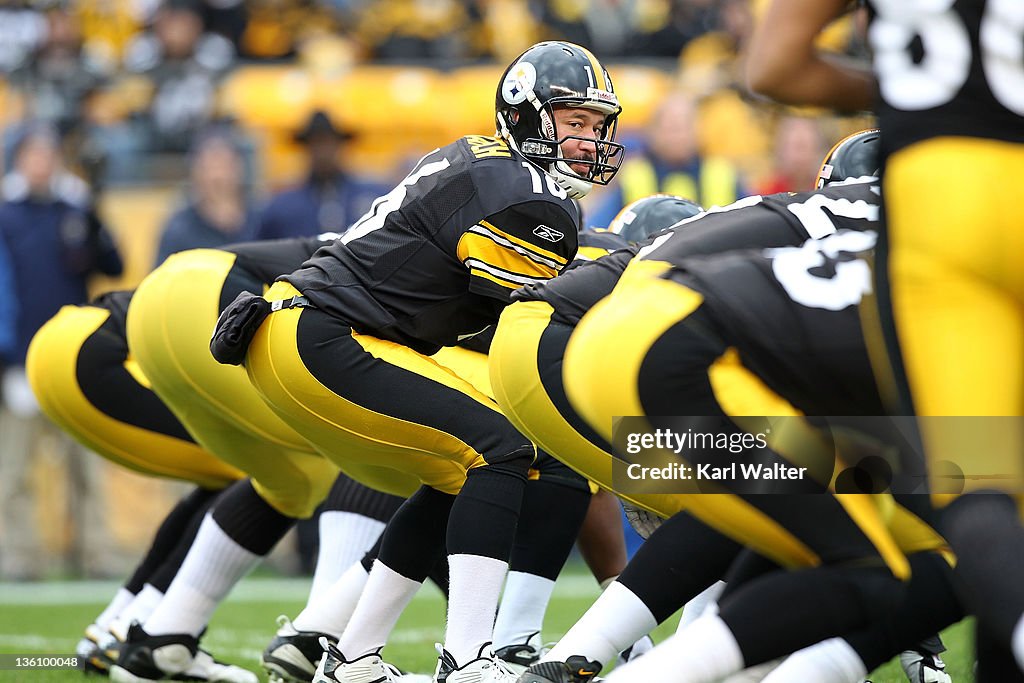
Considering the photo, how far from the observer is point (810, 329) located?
265cm

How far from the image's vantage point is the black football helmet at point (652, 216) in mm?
4738

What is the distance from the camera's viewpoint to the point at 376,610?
407 centimetres

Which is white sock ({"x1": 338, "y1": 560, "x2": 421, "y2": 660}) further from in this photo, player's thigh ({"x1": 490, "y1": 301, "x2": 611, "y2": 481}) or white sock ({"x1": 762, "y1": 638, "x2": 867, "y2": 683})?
white sock ({"x1": 762, "y1": 638, "x2": 867, "y2": 683})

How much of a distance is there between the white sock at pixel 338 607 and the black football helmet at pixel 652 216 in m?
1.34

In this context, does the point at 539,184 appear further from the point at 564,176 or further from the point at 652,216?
the point at 652,216

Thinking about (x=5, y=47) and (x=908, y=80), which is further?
(x=5, y=47)

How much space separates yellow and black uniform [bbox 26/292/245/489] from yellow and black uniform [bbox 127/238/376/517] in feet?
1.14

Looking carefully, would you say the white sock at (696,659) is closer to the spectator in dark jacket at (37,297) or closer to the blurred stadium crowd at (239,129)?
the blurred stadium crowd at (239,129)

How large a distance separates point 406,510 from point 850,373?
68.2 inches

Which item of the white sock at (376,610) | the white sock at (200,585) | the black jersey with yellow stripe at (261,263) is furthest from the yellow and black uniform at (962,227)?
the white sock at (200,585)

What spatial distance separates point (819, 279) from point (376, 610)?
1851mm

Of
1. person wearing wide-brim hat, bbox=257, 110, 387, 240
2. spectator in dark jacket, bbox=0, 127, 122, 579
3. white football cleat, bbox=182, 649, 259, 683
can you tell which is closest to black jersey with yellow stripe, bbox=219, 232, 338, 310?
white football cleat, bbox=182, 649, 259, 683

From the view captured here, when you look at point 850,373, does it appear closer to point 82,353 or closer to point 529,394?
point 529,394

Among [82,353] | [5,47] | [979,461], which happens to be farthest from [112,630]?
[5,47]
